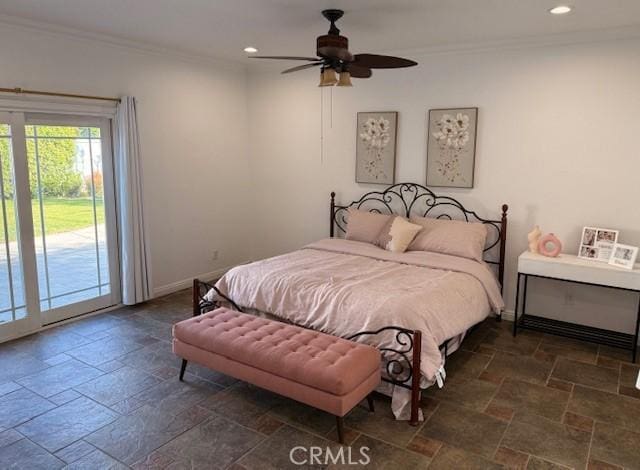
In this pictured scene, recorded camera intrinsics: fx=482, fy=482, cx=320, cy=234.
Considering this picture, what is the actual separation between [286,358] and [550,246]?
2767 mm

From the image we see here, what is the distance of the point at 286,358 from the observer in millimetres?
2891

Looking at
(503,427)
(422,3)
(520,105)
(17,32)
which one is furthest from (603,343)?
(17,32)

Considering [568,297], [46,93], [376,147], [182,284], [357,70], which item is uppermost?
[357,70]

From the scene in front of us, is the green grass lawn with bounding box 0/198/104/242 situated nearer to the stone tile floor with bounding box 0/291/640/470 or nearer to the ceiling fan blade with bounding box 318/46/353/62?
the stone tile floor with bounding box 0/291/640/470

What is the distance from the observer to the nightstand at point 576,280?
3.90m

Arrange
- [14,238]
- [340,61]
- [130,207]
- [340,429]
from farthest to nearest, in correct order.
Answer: [130,207]
[14,238]
[340,61]
[340,429]

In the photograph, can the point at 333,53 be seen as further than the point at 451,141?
No

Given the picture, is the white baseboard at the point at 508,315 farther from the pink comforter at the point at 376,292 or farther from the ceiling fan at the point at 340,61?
the ceiling fan at the point at 340,61

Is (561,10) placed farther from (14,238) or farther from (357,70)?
(14,238)

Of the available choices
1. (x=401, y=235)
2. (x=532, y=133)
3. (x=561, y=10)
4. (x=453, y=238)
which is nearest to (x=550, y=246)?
(x=453, y=238)

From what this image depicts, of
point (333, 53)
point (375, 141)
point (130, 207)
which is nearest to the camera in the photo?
point (333, 53)

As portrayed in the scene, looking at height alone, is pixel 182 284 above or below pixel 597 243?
below

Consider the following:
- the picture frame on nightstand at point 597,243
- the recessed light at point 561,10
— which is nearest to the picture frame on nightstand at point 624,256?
the picture frame on nightstand at point 597,243

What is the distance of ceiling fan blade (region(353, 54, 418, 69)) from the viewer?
3.42m
